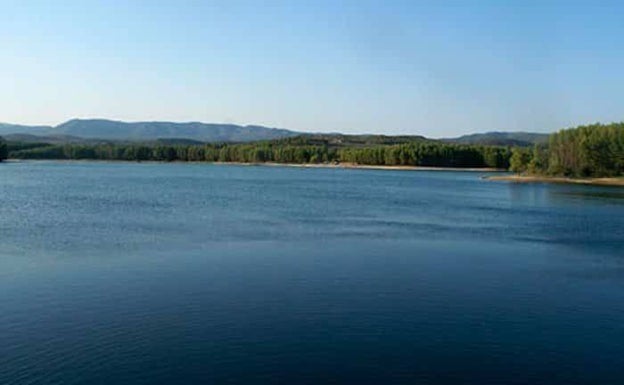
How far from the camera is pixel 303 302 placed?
21438 mm

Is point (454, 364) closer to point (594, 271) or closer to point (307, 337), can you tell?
point (307, 337)

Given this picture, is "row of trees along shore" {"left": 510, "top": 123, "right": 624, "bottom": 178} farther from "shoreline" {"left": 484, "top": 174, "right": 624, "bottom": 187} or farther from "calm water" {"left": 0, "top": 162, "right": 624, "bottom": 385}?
"calm water" {"left": 0, "top": 162, "right": 624, "bottom": 385}

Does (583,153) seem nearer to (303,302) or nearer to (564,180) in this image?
(564,180)

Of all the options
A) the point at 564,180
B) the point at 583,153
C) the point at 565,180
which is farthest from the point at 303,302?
the point at 564,180

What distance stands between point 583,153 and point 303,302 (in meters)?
92.5

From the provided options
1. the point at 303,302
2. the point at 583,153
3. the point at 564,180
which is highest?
the point at 583,153

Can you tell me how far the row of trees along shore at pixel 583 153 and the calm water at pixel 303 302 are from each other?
61910 mm

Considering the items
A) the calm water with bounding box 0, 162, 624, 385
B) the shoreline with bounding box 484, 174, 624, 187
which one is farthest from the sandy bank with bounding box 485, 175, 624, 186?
the calm water with bounding box 0, 162, 624, 385

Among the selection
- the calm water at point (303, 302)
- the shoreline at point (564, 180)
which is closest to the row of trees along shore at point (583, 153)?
the shoreline at point (564, 180)

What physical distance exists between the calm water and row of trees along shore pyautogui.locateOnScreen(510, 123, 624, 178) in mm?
61910

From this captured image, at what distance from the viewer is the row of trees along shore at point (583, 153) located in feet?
329

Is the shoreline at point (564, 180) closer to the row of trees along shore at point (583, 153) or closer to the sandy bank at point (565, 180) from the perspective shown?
the sandy bank at point (565, 180)

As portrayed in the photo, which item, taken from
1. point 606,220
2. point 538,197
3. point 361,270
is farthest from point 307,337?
point 538,197

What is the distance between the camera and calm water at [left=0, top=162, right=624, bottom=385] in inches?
616
